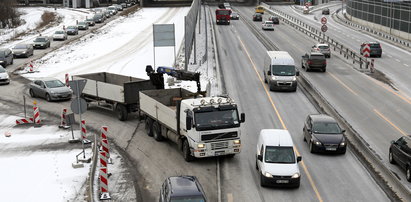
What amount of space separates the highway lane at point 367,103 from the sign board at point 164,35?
37.5 ft

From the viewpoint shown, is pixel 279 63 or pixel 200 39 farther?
pixel 200 39

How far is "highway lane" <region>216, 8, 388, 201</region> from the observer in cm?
2033

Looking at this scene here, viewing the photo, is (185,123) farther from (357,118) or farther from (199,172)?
(357,118)

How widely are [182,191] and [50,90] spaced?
23227 mm

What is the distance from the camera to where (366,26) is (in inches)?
3625

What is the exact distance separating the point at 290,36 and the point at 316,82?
31.8 m

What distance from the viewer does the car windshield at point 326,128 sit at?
25172mm

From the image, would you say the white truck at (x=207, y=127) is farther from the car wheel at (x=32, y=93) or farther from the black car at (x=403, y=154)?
the car wheel at (x=32, y=93)

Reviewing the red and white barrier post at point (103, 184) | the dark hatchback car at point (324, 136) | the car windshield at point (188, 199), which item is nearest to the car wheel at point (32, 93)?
the red and white barrier post at point (103, 184)

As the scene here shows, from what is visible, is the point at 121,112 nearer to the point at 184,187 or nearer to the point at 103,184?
the point at 103,184

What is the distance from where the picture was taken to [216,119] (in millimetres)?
23000

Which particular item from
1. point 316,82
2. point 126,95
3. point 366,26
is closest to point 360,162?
point 126,95

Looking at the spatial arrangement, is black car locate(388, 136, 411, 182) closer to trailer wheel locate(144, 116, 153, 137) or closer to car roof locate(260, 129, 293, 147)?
car roof locate(260, 129, 293, 147)

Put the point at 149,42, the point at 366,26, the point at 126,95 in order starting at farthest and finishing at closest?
the point at 366,26 → the point at 149,42 → the point at 126,95
